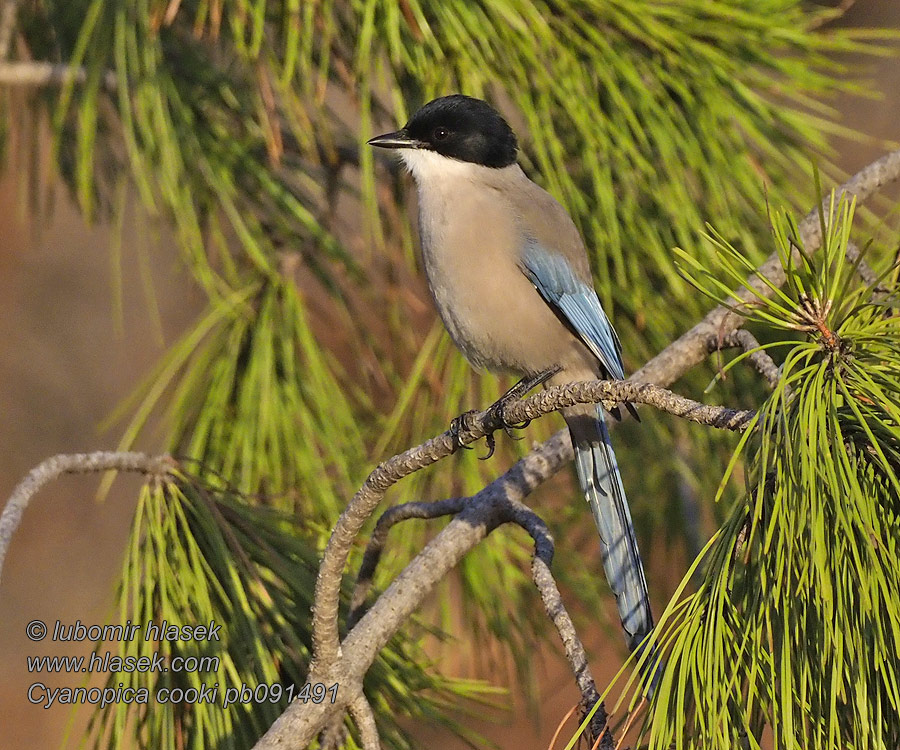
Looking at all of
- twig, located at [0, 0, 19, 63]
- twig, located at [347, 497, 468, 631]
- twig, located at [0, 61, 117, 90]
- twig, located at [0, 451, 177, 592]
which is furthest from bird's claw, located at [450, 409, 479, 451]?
twig, located at [0, 0, 19, 63]

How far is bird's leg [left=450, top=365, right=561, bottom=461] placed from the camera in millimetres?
1634

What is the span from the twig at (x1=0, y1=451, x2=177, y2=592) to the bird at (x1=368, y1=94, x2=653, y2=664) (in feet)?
2.25

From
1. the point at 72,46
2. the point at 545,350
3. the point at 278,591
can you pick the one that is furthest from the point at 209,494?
the point at 72,46

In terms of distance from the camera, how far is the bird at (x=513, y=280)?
79.9 inches

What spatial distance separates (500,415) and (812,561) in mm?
A: 734

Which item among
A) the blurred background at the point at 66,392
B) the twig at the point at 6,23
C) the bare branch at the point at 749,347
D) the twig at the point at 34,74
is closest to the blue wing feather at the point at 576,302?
the bare branch at the point at 749,347

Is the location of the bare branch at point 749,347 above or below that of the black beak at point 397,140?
below

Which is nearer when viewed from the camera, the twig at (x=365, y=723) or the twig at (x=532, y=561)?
the twig at (x=532, y=561)

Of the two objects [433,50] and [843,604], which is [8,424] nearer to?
[433,50]

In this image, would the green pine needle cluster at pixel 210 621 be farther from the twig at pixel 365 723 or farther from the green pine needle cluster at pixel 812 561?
the green pine needle cluster at pixel 812 561

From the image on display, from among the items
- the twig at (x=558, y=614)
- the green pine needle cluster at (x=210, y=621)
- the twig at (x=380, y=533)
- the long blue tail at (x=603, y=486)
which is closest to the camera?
the twig at (x=558, y=614)

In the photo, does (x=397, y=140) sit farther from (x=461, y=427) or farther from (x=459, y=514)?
(x=459, y=514)

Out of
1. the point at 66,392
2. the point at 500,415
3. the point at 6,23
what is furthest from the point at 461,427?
the point at 66,392

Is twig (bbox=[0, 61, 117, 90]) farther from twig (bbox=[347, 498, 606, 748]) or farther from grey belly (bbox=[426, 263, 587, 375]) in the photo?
twig (bbox=[347, 498, 606, 748])
